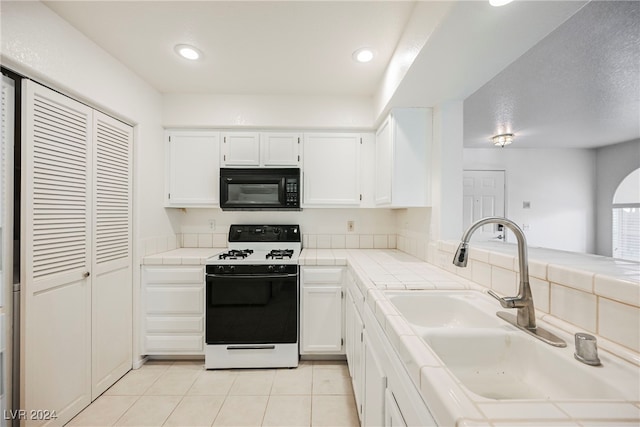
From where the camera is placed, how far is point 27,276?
1.35 m

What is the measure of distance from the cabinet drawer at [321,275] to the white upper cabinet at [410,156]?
28.3 inches

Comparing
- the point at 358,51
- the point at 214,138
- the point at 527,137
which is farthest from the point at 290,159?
the point at 527,137

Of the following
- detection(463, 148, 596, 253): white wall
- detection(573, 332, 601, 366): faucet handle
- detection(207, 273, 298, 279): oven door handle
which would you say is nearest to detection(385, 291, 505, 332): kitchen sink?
detection(573, 332, 601, 366): faucet handle

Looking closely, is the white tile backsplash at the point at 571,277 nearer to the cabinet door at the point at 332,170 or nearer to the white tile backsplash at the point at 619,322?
the white tile backsplash at the point at 619,322

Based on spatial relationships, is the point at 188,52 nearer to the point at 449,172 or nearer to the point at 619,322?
the point at 449,172

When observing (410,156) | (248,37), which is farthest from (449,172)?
(248,37)

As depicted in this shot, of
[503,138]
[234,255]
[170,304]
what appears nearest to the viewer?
[170,304]

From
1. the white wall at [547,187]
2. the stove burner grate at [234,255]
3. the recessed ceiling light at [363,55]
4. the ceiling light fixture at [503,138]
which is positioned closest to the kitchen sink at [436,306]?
the stove burner grate at [234,255]

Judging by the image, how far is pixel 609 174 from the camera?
448 centimetres

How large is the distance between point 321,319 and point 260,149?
163 cm

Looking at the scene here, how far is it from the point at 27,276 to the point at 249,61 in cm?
182

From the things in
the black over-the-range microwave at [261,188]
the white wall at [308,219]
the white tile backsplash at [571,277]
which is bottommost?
the white tile backsplash at [571,277]

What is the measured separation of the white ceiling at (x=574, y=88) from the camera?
1.57 metres

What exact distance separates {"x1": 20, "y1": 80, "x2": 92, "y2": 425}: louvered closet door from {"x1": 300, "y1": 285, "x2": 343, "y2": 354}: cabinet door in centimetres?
145
